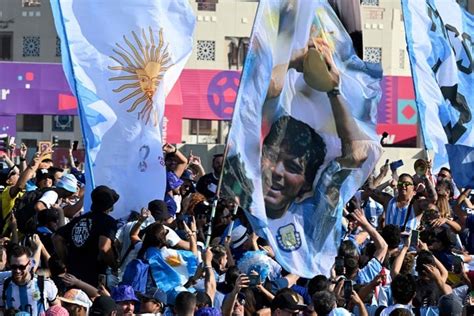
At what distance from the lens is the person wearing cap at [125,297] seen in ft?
32.2

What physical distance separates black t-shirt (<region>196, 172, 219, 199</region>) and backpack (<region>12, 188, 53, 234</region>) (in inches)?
81.9

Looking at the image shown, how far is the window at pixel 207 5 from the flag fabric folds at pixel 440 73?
1542 inches

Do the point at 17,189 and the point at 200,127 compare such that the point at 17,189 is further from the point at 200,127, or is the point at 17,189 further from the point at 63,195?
the point at 200,127

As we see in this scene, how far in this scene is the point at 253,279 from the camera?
11062 millimetres

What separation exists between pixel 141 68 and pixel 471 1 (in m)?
44.9

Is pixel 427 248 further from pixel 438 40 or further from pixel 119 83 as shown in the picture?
pixel 438 40

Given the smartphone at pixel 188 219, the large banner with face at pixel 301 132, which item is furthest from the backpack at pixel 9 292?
the smartphone at pixel 188 219

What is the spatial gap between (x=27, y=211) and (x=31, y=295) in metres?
2.70

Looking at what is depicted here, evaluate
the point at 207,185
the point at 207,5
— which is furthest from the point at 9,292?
the point at 207,5

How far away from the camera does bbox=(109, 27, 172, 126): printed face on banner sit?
42.2ft

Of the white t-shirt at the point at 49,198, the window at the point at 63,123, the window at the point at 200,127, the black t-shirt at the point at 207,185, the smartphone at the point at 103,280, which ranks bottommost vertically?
the window at the point at 200,127

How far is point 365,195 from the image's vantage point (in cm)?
1648

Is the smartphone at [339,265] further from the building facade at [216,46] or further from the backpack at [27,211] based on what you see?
the building facade at [216,46]

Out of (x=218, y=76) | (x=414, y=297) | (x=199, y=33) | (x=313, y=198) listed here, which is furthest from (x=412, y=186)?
(x=199, y=33)
